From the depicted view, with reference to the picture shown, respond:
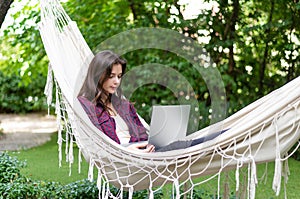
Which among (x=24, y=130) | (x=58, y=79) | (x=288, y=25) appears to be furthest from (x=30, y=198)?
(x=24, y=130)

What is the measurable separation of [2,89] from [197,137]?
6.66 meters

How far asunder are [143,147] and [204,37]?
8.73 feet

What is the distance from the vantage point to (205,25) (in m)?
4.92

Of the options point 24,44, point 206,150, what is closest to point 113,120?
point 206,150

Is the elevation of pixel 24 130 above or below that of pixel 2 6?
below

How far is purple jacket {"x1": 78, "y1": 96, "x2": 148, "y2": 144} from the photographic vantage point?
2.52 meters

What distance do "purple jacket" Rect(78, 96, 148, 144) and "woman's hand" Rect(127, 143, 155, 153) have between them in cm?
12

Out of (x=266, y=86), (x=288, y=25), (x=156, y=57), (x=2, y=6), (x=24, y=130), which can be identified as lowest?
(x=24, y=130)

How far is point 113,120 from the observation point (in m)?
2.61

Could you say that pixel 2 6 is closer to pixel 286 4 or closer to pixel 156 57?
pixel 156 57

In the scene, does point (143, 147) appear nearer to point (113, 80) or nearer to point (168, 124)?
point (168, 124)

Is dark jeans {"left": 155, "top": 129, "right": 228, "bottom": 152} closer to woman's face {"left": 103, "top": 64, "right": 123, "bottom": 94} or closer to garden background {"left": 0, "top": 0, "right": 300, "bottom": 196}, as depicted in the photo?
woman's face {"left": 103, "top": 64, "right": 123, "bottom": 94}

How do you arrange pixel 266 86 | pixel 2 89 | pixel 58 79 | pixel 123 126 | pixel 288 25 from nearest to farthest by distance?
pixel 58 79 → pixel 123 126 → pixel 288 25 → pixel 266 86 → pixel 2 89

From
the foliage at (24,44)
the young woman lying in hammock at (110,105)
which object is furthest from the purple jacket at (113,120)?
the foliage at (24,44)
